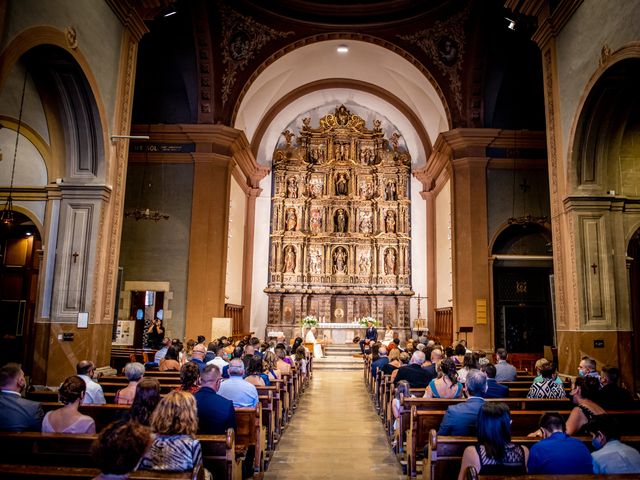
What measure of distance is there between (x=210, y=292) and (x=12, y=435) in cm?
1027

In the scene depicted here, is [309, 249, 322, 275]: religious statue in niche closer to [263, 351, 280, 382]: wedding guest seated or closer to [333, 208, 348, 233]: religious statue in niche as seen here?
[333, 208, 348, 233]: religious statue in niche

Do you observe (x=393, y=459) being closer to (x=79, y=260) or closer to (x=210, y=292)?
(x=79, y=260)

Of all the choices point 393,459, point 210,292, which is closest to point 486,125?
point 210,292

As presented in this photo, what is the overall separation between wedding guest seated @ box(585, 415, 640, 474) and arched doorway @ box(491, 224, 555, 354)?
11.2 metres

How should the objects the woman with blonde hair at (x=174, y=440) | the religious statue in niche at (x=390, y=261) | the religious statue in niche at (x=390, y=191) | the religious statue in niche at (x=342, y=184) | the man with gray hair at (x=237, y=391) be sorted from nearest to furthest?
the woman with blonde hair at (x=174, y=440) → the man with gray hair at (x=237, y=391) → the religious statue in niche at (x=390, y=261) → the religious statue in niche at (x=390, y=191) → the religious statue in niche at (x=342, y=184)

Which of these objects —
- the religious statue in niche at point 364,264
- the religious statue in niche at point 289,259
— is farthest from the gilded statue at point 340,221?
the religious statue in niche at point 289,259

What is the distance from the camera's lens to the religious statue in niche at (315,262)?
1917 cm

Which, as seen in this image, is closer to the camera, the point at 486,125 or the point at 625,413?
the point at 625,413

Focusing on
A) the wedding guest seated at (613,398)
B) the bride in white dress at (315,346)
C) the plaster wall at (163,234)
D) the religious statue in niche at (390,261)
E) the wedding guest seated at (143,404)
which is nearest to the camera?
the wedding guest seated at (143,404)

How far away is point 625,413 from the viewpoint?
447cm

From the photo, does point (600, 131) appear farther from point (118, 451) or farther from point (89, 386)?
point (118, 451)

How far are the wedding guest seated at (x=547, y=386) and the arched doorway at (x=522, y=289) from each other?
8.58 m

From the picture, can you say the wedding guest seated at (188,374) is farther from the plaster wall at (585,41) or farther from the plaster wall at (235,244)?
the plaster wall at (235,244)

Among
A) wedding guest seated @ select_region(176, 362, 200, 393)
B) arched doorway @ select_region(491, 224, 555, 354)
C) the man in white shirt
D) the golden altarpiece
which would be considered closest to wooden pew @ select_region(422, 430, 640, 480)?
wedding guest seated @ select_region(176, 362, 200, 393)
